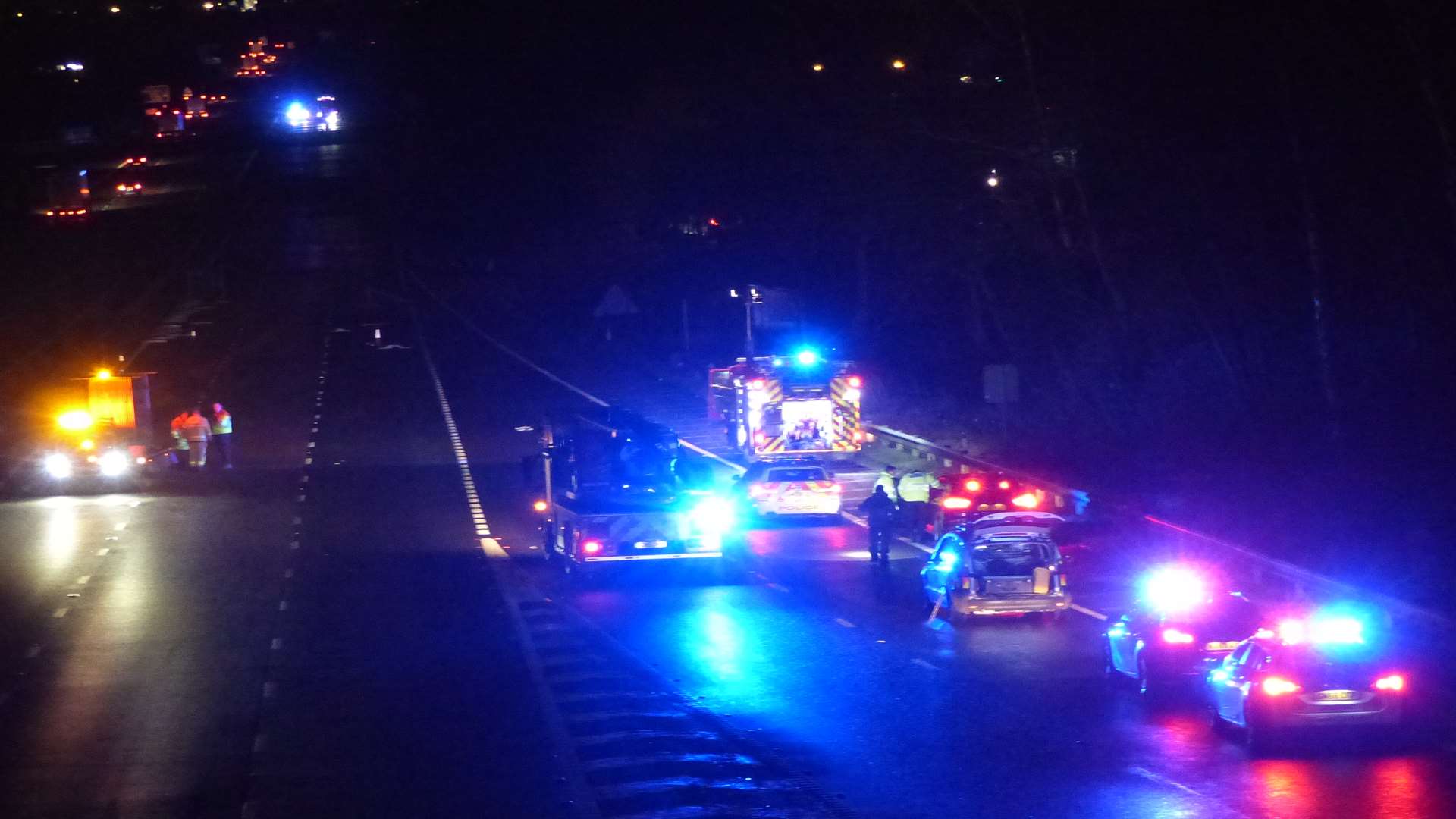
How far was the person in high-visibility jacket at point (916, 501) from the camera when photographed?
3072 cm

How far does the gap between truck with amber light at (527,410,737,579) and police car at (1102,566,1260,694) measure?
1024cm

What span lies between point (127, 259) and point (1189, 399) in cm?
5483

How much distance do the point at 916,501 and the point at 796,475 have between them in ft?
8.84

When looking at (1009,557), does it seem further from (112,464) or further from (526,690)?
(112,464)

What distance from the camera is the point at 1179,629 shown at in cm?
1648

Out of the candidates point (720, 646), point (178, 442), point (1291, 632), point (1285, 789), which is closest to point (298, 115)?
point (178, 442)

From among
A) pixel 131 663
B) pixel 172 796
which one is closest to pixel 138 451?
pixel 131 663

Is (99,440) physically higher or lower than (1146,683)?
higher

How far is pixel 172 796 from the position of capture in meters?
13.1

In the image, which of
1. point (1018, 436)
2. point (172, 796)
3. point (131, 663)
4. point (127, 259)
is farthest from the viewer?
point (127, 259)

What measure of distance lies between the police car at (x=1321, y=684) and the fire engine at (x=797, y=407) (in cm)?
2633

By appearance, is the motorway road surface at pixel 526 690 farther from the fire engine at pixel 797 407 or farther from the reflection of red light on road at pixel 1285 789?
the fire engine at pixel 797 407

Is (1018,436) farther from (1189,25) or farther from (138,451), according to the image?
(138,451)

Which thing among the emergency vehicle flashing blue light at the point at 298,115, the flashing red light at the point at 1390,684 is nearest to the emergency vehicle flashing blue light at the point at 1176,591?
the flashing red light at the point at 1390,684
